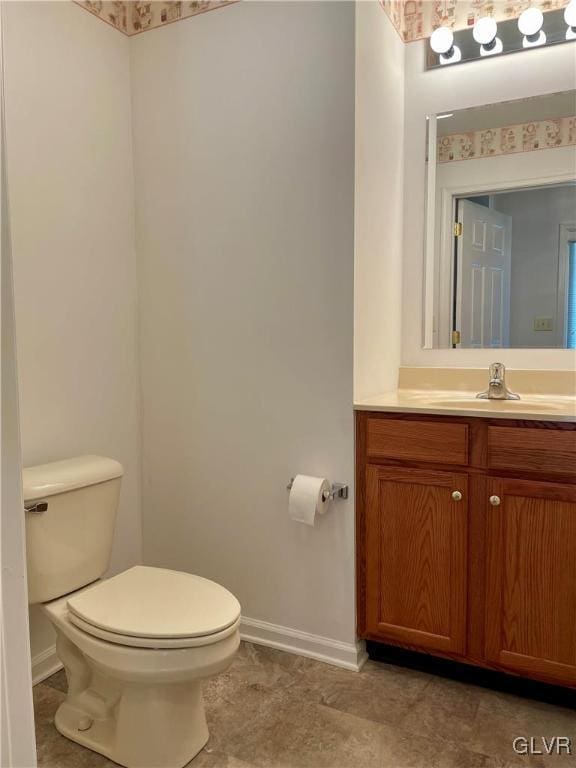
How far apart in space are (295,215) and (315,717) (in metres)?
1.58

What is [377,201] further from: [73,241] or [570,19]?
[73,241]

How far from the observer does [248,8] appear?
196 cm

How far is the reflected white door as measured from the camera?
2145mm

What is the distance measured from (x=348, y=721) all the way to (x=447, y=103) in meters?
2.18

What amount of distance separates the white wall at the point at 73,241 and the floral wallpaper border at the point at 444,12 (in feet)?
3.46

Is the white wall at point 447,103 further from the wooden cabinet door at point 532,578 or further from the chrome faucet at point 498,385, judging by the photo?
the wooden cabinet door at point 532,578

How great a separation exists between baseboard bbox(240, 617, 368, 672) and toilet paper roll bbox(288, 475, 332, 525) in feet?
1.50

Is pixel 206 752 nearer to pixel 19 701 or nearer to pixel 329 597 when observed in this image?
pixel 329 597

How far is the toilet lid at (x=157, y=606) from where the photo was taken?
1412mm

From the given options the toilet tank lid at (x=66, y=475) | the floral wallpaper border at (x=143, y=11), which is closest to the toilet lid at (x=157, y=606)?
the toilet tank lid at (x=66, y=475)

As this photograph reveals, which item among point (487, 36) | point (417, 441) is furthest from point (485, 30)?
point (417, 441)

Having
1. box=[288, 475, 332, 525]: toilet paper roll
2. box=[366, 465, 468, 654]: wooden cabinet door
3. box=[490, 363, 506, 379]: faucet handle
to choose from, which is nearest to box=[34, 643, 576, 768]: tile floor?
box=[366, 465, 468, 654]: wooden cabinet door

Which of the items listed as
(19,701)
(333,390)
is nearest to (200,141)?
(333,390)

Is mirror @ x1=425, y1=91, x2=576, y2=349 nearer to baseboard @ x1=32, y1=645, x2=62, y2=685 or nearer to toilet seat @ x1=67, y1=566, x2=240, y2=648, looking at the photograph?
toilet seat @ x1=67, y1=566, x2=240, y2=648
